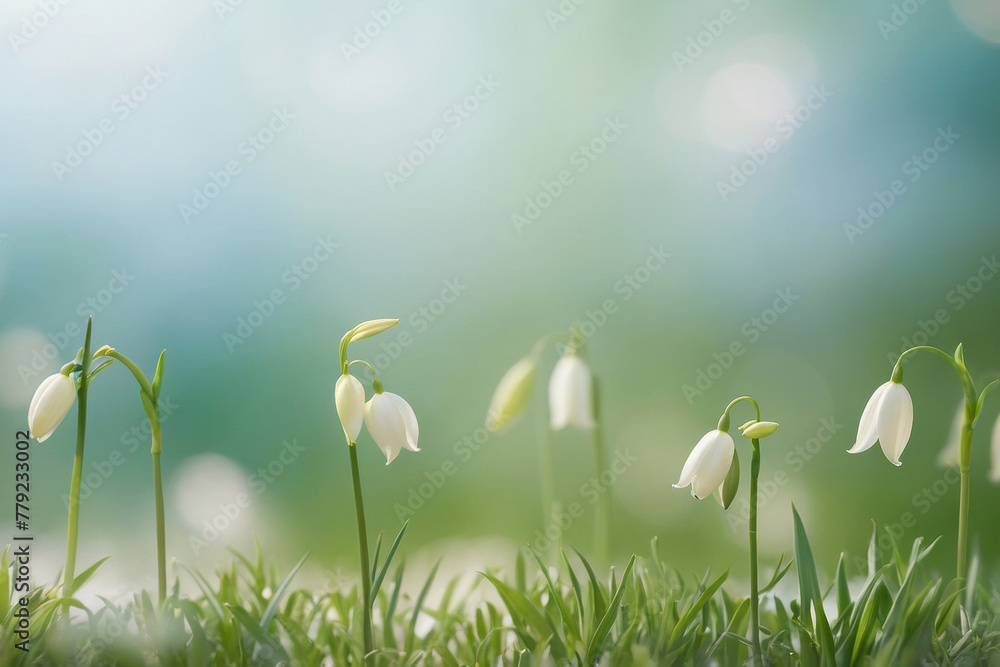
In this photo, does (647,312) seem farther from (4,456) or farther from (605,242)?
(4,456)

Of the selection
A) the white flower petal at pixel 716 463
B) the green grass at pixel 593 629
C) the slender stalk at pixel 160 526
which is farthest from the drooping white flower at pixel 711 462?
the slender stalk at pixel 160 526

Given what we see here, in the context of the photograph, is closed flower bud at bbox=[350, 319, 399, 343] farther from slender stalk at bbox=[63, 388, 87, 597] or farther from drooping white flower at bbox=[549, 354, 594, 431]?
drooping white flower at bbox=[549, 354, 594, 431]

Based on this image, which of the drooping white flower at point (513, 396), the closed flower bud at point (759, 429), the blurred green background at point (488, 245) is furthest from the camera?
the blurred green background at point (488, 245)

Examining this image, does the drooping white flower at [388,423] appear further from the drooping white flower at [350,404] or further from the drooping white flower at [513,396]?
the drooping white flower at [513,396]

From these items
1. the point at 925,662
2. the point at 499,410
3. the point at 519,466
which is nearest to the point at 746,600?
the point at 925,662

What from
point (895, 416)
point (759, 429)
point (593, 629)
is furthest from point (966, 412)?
point (593, 629)

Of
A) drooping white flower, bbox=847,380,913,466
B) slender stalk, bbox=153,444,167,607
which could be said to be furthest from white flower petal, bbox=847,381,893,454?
slender stalk, bbox=153,444,167,607
